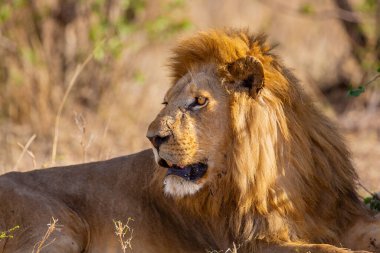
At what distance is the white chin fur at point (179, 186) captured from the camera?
496cm

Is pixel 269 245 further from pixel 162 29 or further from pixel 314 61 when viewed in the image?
pixel 314 61

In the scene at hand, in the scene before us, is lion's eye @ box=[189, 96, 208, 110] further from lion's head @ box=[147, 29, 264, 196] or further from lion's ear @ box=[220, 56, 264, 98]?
lion's ear @ box=[220, 56, 264, 98]

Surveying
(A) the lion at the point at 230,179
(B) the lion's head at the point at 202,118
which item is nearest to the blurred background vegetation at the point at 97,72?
(A) the lion at the point at 230,179

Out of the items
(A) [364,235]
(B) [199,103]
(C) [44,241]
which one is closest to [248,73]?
(B) [199,103]

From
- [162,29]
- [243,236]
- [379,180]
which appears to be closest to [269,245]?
[243,236]

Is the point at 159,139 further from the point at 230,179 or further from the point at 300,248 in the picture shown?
the point at 300,248

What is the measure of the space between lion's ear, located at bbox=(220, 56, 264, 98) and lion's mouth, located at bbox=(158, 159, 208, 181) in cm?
48

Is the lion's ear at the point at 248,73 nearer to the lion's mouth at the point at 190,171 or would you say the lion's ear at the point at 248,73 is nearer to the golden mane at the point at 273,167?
the golden mane at the point at 273,167

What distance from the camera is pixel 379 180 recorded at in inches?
328

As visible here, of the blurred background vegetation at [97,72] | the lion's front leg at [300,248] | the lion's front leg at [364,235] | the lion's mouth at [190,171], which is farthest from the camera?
the blurred background vegetation at [97,72]

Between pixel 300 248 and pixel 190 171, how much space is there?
71cm

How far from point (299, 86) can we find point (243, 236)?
35.9 inches

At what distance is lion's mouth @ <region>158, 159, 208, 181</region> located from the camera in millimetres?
4941

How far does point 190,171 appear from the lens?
16.3ft
